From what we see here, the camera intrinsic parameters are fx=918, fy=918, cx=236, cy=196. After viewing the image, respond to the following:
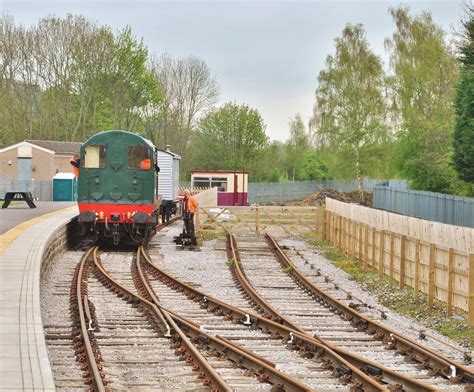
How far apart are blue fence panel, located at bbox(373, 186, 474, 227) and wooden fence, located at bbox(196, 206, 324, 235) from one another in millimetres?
8186

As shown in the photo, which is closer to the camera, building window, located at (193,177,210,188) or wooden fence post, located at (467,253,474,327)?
wooden fence post, located at (467,253,474,327)

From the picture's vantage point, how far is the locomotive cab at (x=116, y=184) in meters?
26.7

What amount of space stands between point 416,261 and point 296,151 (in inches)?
3268

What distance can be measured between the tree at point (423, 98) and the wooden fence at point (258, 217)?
12.1m

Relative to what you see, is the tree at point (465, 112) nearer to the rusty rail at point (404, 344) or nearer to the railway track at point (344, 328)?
the railway track at point (344, 328)

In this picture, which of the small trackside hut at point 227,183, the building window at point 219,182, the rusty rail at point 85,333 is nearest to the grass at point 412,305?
the rusty rail at point 85,333

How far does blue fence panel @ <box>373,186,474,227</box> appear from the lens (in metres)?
39.8

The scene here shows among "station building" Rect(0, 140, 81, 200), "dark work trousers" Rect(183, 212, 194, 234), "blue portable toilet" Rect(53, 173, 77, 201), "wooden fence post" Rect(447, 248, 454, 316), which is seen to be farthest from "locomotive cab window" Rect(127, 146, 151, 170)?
"station building" Rect(0, 140, 81, 200)

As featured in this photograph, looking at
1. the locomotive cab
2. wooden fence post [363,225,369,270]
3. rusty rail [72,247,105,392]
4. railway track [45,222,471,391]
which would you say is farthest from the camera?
the locomotive cab

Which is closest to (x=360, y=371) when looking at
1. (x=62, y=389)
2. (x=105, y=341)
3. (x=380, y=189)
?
(x=62, y=389)

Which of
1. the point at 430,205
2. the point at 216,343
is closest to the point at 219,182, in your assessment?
the point at 430,205

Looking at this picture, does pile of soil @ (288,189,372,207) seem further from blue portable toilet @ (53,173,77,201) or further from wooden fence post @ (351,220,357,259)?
wooden fence post @ (351,220,357,259)

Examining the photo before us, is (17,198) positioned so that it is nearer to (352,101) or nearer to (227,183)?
(227,183)

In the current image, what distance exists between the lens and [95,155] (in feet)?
89.2
